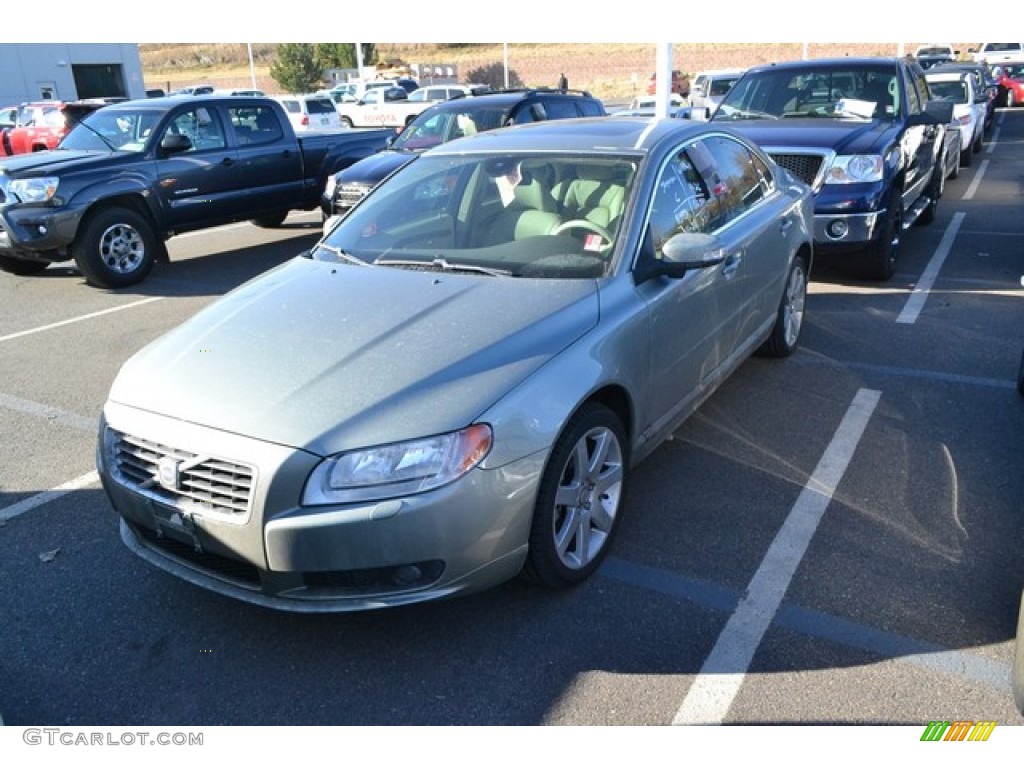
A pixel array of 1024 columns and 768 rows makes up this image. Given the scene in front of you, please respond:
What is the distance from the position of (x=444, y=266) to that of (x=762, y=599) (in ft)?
6.26

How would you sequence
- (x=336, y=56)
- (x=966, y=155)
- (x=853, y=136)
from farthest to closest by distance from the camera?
(x=336, y=56), (x=966, y=155), (x=853, y=136)

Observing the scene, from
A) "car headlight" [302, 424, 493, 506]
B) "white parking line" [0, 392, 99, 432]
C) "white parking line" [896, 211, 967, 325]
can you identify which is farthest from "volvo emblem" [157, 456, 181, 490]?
"white parking line" [896, 211, 967, 325]

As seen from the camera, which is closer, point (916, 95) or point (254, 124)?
point (916, 95)

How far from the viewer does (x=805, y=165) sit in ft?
23.8

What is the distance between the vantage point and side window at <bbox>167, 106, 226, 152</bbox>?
362 inches

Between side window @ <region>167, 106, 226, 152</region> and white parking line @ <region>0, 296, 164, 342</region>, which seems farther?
side window @ <region>167, 106, 226, 152</region>

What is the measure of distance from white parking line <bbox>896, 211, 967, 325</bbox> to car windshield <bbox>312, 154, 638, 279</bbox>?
3837 millimetres

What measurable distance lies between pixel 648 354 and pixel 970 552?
5.04 feet

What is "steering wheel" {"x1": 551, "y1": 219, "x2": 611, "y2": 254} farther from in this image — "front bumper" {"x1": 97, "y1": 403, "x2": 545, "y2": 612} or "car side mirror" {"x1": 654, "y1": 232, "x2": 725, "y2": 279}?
"front bumper" {"x1": 97, "y1": 403, "x2": 545, "y2": 612}

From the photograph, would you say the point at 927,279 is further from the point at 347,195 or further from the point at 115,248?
the point at 115,248

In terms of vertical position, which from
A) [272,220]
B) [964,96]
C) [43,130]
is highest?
[964,96]

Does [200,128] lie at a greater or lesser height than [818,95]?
lesser

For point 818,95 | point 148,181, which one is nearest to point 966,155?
point 818,95
